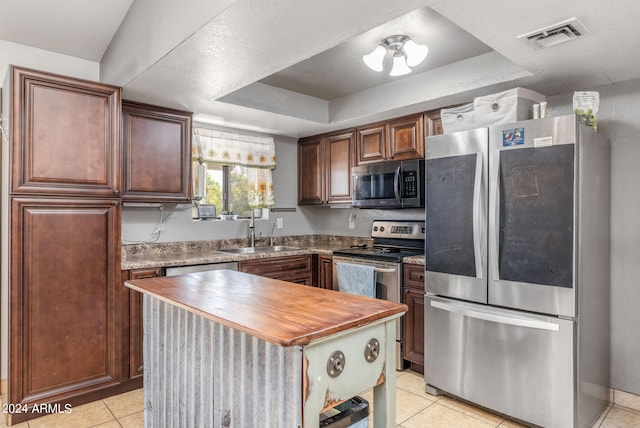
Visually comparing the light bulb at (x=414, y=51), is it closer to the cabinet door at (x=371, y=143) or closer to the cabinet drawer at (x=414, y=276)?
the cabinet door at (x=371, y=143)

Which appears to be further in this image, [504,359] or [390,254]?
[390,254]

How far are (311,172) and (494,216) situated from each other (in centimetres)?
237

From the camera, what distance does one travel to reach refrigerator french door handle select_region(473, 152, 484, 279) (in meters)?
2.49

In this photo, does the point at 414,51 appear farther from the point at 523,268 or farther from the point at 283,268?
the point at 283,268

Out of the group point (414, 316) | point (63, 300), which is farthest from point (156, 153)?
point (414, 316)

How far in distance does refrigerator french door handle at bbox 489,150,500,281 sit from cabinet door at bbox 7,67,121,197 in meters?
2.49

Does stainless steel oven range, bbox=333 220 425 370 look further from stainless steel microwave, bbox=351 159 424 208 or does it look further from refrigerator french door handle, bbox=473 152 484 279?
refrigerator french door handle, bbox=473 152 484 279

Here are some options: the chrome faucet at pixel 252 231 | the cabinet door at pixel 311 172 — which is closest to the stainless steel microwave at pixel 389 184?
the cabinet door at pixel 311 172

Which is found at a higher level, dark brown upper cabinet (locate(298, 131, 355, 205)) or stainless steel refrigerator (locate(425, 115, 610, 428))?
dark brown upper cabinet (locate(298, 131, 355, 205))

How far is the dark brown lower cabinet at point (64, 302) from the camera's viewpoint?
2.41 metres

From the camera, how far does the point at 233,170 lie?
4188mm

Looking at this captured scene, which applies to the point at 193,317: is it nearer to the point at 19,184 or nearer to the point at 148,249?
the point at 19,184

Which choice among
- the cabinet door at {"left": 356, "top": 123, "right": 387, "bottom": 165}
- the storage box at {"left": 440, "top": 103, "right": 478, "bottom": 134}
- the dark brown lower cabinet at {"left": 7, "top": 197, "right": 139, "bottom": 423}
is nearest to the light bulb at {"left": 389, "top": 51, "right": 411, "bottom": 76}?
the storage box at {"left": 440, "top": 103, "right": 478, "bottom": 134}

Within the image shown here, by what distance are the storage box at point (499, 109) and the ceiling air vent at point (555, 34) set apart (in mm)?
437
